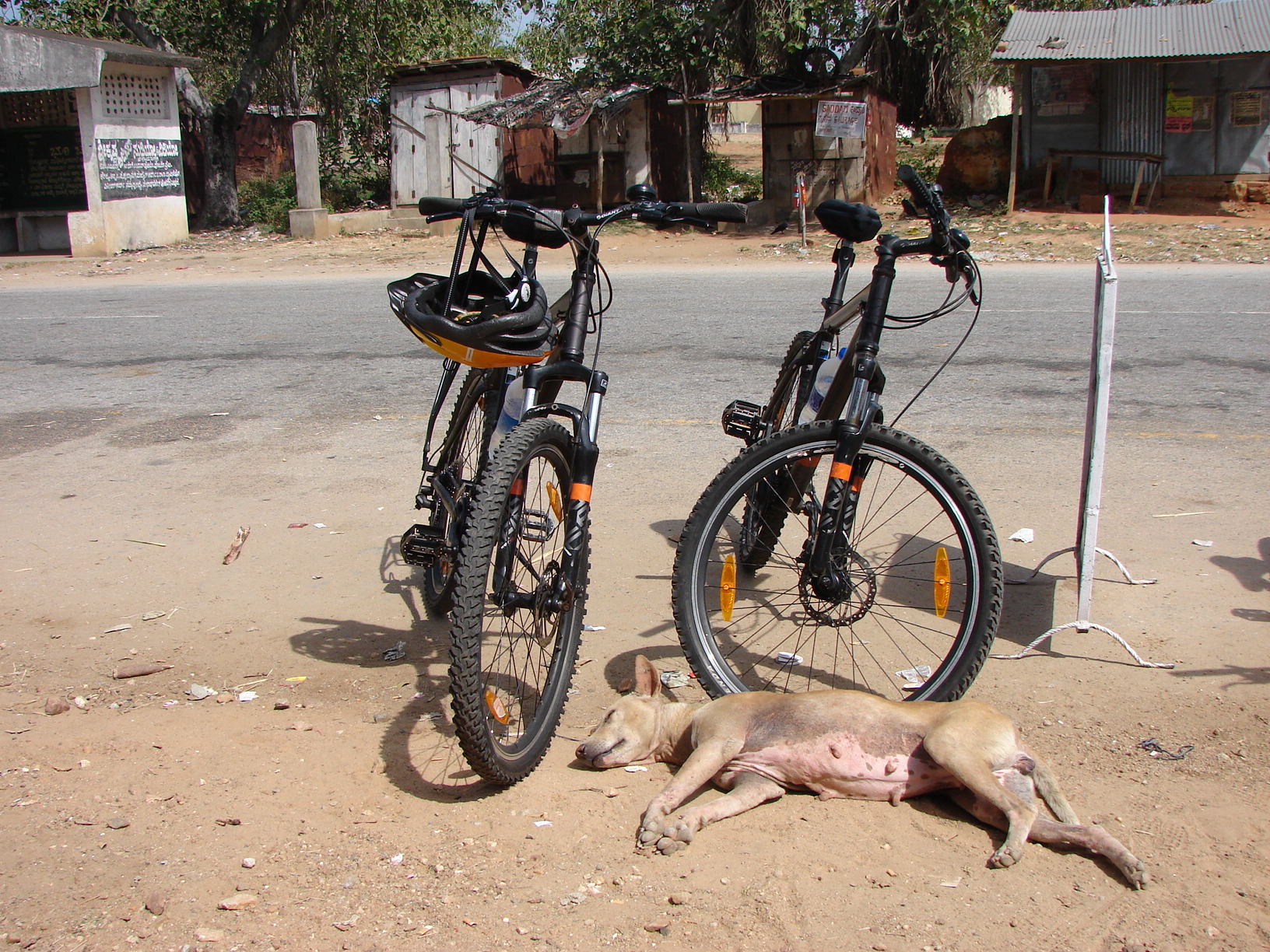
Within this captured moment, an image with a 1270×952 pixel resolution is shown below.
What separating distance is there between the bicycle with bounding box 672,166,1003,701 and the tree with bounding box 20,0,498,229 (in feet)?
70.7

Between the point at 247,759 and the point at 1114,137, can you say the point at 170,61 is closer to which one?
the point at 1114,137

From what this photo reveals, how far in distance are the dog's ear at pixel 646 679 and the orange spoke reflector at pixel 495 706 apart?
20.3 inches

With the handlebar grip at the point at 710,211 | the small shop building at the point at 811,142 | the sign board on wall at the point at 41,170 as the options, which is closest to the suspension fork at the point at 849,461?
the handlebar grip at the point at 710,211

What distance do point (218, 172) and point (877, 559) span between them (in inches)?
907

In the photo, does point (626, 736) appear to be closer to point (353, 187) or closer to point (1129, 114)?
point (1129, 114)

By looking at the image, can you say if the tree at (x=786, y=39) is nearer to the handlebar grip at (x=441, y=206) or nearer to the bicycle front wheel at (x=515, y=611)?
the handlebar grip at (x=441, y=206)

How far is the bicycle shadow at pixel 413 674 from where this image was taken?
2934 millimetres

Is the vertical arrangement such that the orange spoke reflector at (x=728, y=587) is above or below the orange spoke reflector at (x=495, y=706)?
above

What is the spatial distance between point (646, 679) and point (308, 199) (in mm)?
19072

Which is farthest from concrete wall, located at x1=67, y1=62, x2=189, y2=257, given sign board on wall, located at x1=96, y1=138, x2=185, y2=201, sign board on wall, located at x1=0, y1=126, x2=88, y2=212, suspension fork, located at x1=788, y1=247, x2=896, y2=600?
suspension fork, located at x1=788, y1=247, x2=896, y2=600

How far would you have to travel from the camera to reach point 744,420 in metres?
4.10

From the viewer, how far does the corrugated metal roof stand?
59.2ft

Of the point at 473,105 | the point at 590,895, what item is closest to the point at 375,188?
the point at 473,105

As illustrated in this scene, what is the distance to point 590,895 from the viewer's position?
95.3 inches
